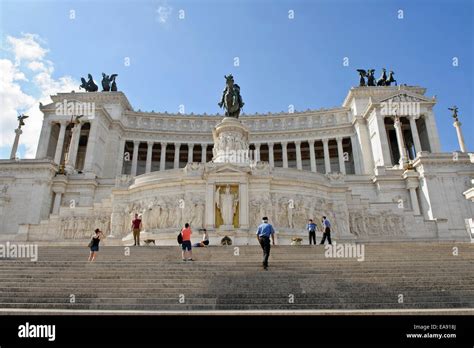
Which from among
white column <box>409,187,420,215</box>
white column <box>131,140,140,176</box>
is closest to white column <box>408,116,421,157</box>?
white column <box>409,187,420,215</box>

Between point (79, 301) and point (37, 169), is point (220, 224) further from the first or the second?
point (37, 169)

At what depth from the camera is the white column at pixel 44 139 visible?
177ft

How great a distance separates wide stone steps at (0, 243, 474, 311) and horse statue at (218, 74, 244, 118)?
21343mm

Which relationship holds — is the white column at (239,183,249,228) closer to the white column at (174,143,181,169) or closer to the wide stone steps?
the wide stone steps

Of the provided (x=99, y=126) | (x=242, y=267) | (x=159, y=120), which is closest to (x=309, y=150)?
(x=159, y=120)

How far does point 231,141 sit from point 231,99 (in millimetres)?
4612

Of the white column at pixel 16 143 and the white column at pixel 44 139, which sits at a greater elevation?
the white column at pixel 44 139

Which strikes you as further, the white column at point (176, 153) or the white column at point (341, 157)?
the white column at point (176, 153)

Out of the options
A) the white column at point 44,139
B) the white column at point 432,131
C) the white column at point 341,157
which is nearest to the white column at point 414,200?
the white column at point 432,131

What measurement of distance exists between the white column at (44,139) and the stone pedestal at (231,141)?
1354 inches

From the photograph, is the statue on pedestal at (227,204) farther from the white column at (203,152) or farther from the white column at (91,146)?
the white column at (203,152)

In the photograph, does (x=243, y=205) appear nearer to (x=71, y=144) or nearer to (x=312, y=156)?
(x=71, y=144)

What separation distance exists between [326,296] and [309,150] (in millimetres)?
56142

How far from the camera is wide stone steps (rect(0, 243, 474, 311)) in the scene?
966 centimetres
